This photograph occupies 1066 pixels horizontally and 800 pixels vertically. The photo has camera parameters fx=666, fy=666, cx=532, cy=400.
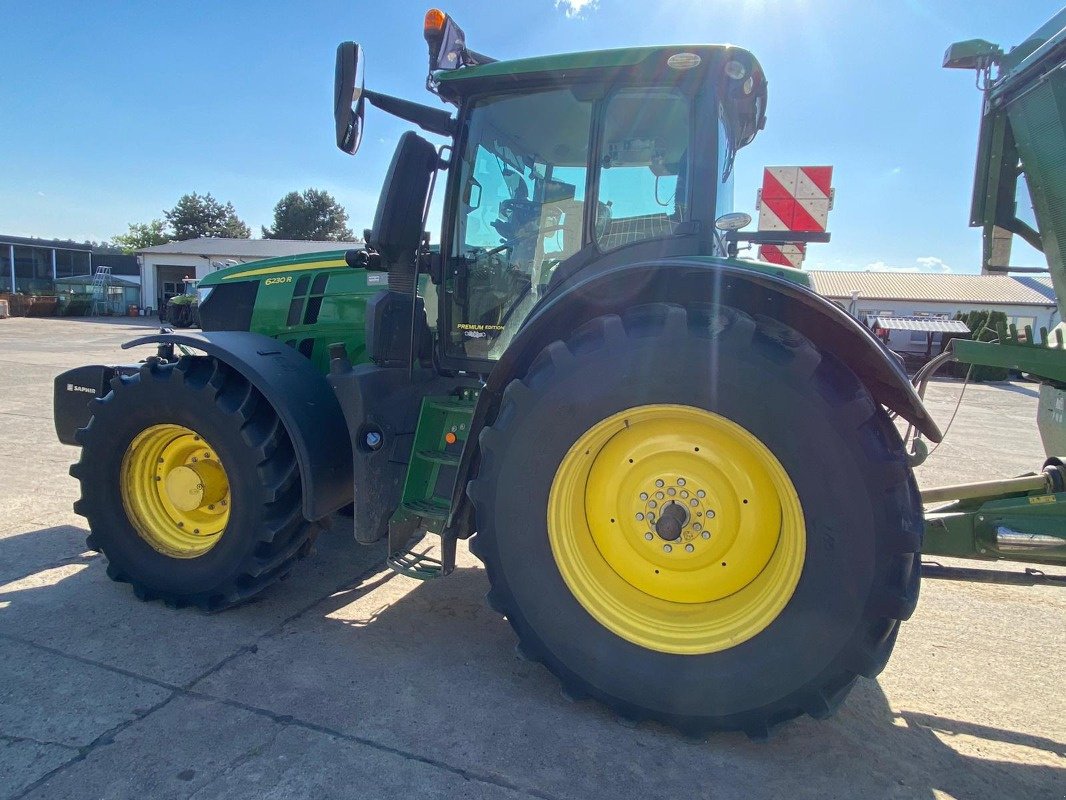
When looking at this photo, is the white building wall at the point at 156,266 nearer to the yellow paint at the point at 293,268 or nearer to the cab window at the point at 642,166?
the yellow paint at the point at 293,268

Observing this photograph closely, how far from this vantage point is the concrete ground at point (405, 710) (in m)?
2.15

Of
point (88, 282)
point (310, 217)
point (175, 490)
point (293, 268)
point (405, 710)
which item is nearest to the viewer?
point (405, 710)

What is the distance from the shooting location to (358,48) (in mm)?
2756

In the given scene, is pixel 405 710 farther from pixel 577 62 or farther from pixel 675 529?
pixel 577 62

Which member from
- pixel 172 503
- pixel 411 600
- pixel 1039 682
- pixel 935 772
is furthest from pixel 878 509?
pixel 172 503

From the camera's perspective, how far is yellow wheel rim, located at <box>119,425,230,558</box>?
132 inches

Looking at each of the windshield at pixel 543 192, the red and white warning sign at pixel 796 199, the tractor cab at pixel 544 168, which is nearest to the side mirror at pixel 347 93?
the tractor cab at pixel 544 168

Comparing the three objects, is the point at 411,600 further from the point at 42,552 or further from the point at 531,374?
the point at 42,552

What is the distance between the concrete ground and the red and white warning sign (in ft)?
11.7

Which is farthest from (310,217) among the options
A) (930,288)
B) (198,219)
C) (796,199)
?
(796,199)

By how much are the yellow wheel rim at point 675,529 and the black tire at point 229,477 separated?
1.43m

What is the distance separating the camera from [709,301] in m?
2.53

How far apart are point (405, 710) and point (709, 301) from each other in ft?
6.33

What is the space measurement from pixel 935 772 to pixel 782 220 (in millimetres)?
5057
